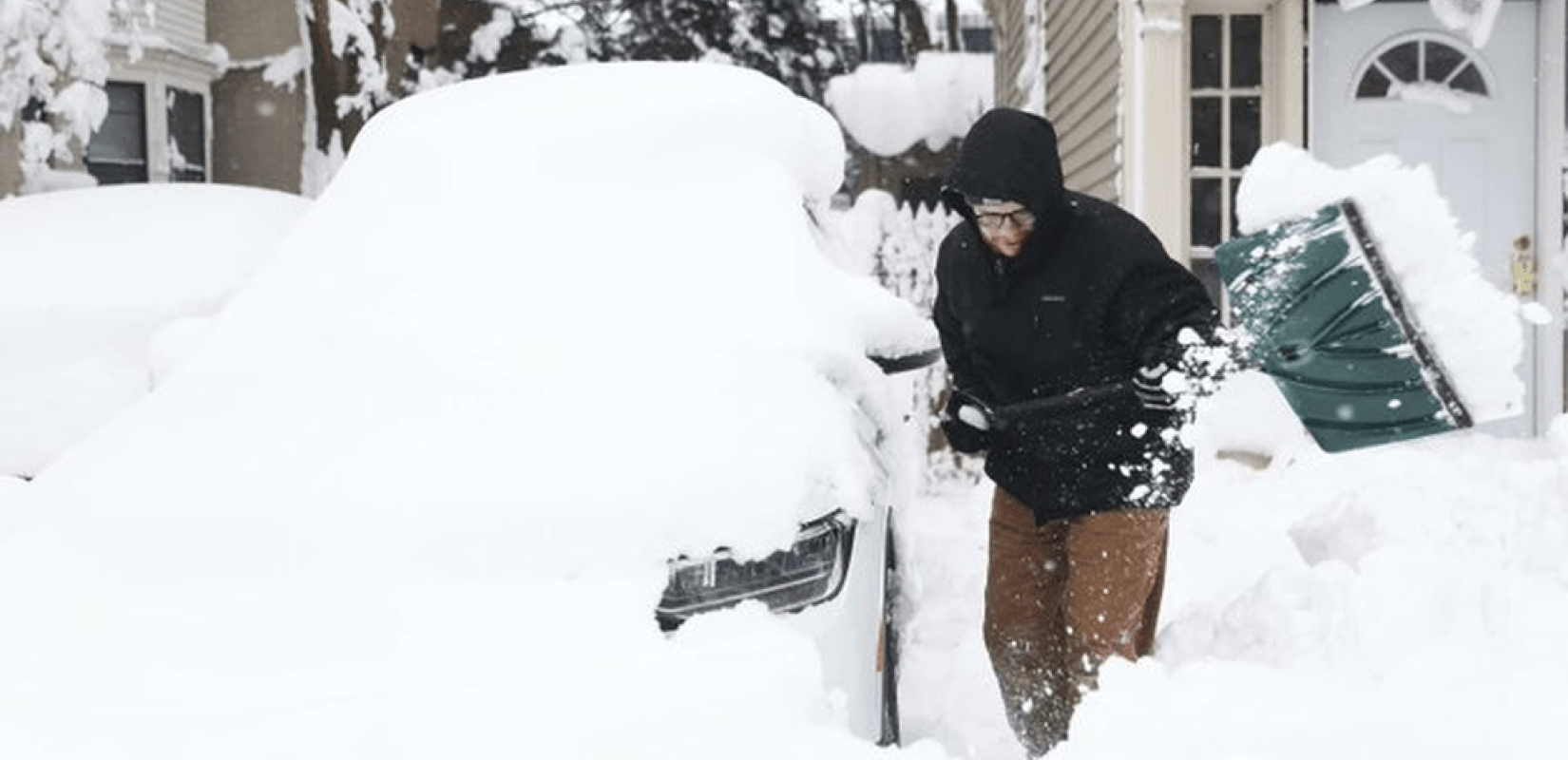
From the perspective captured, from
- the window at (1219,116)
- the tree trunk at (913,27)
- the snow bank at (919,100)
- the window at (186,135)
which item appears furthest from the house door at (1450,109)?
the tree trunk at (913,27)

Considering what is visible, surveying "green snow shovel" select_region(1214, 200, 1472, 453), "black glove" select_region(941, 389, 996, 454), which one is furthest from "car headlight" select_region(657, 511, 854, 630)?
"green snow shovel" select_region(1214, 200, 1472, 453)

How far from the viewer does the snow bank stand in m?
25.2

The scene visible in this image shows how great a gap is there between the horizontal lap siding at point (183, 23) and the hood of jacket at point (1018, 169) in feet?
52.0

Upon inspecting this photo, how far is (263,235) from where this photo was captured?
23.1 feet

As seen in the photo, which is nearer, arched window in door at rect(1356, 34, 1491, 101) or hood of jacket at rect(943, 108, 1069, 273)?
hood of jacket at rect(943, 108, 1069, 273)

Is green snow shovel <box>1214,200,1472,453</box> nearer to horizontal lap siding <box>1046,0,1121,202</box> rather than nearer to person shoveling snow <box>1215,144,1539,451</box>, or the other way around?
person shoveling snow <box>1215,144,1539,451</box>

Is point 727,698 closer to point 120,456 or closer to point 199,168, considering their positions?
point 120,456

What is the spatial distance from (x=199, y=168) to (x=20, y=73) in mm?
9544

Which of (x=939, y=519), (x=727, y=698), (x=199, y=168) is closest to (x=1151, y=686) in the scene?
(x=727, y=698)

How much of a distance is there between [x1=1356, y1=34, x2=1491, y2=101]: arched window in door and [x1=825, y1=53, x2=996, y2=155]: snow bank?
17.7 metres

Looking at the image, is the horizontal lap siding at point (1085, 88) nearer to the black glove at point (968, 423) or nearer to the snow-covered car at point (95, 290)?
the snow-covered car at point (95, 290)

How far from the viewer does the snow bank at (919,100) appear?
25.2m

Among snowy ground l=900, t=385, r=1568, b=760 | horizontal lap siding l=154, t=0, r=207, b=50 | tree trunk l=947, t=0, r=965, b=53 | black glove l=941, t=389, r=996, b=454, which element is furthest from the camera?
tree trunk l=947, t=0, r=965, b=53

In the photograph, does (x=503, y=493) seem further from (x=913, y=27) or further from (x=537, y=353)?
(x=913, y=27)
